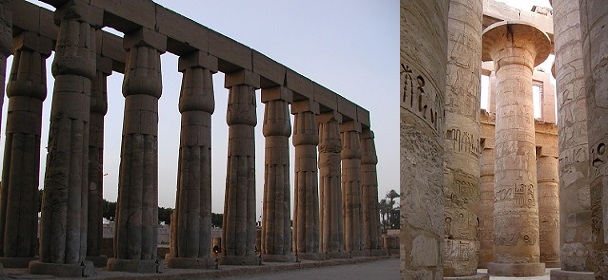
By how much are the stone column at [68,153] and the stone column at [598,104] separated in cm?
1172

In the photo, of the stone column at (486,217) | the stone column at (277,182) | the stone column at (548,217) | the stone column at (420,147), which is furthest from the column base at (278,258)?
the stone column at (420,147)

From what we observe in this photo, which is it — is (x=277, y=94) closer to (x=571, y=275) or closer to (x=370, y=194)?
(x=370, y=194)

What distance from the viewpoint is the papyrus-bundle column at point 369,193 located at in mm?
30120

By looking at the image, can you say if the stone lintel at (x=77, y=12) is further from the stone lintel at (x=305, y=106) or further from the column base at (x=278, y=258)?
the stone lintel at (x=305, y=106)

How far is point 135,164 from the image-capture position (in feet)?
54.9

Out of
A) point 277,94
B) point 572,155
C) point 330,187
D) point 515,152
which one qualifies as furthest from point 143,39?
point 330,187

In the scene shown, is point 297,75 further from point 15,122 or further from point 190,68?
point 15,122

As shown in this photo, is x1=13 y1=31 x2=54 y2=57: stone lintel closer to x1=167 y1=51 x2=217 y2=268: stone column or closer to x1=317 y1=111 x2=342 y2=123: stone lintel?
x1=167 y1=51 x2=217 y2=268: stone column

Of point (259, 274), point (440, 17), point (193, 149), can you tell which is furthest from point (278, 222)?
point (440, 17)

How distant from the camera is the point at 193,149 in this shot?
18828 mm

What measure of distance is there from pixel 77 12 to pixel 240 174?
7.69 meters

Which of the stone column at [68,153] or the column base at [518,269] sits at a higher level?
the stone column at [68,153]

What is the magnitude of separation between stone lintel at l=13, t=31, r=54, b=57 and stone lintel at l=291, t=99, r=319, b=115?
34.7ft

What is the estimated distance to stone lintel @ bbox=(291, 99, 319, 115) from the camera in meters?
25.4
